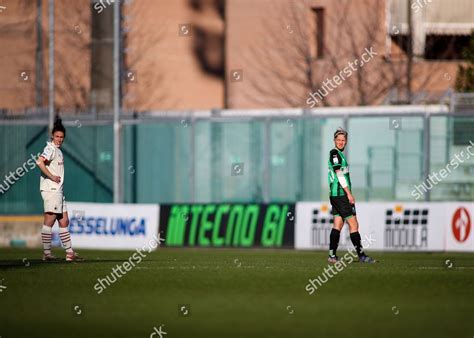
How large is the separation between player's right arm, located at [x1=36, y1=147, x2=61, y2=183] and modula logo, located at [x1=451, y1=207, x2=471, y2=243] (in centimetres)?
1016

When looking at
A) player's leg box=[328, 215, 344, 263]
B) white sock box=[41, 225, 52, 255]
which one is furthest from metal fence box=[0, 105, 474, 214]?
white sock box=[41, 225, 52, 255]

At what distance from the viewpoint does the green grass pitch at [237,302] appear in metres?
11.9

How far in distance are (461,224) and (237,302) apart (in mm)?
14028

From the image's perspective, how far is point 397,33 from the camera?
41500 millimetres

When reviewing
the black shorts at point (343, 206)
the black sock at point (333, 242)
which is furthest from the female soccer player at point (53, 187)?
the black shorts at point (343, 206)

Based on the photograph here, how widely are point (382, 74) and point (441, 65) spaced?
1.91 m

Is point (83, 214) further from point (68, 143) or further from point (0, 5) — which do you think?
point (0, 5)

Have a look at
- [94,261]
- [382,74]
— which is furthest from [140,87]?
[94,261]

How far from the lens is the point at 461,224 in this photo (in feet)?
88.9

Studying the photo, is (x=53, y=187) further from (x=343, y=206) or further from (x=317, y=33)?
(x=317, y=33)

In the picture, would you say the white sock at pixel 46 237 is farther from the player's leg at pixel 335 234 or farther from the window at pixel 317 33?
the window at pixel 317 33
